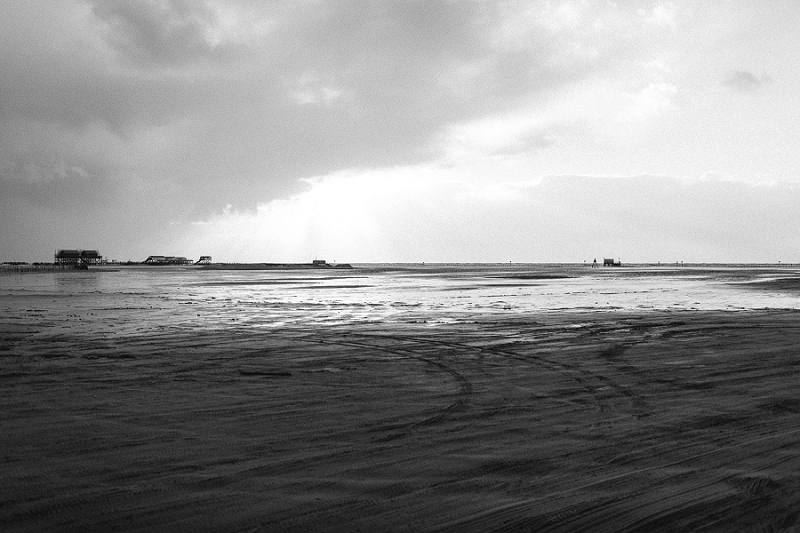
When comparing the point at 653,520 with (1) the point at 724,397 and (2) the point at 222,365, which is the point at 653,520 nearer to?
(1) the point at 724,397

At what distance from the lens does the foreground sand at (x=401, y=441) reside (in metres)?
4.90

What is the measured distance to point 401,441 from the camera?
6750 mm

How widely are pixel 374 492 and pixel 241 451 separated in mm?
1916

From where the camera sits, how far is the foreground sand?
4.90 metres

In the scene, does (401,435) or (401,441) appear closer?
(401,441)

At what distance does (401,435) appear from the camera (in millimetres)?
6980

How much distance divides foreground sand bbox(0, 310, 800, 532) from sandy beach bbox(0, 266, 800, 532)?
29mm

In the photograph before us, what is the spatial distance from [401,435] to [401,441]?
9.1 inches

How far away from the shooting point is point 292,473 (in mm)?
5730

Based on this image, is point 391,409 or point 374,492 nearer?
point 374,492

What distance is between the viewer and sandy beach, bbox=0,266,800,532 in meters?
4.92

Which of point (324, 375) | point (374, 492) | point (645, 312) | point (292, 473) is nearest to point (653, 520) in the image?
point (374, 492)

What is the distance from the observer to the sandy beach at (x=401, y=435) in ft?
16.1

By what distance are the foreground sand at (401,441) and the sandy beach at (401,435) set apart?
3 cm
